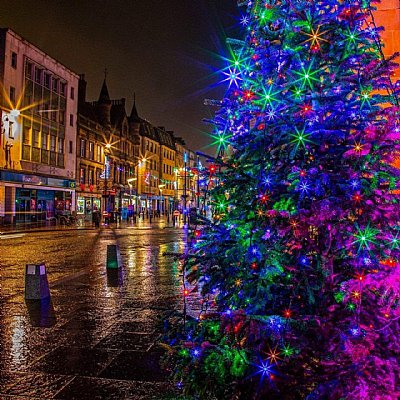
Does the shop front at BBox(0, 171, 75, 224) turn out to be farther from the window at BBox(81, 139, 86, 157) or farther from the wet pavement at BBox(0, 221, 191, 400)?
the wet pavement at BBox(0, 221, 191, 400)

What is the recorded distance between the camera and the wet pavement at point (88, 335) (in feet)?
13.9

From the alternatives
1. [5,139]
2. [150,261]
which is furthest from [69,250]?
[5,139]

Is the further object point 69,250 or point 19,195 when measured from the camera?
point 19,195

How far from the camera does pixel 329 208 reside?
3102 mm

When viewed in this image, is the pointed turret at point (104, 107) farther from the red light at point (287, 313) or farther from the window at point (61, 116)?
the red light at point (287, 313)

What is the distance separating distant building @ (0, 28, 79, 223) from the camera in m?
35.0

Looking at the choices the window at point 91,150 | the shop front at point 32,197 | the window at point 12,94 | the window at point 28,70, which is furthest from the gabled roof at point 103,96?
the window at point 12,94

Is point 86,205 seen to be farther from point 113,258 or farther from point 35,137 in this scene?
point 113,258

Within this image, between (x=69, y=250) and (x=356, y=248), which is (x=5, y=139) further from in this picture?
(x=356, y=248)

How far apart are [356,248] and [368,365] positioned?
0.86 metres

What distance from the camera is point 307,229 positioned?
10.8 ft

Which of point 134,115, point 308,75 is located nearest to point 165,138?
point 134,115

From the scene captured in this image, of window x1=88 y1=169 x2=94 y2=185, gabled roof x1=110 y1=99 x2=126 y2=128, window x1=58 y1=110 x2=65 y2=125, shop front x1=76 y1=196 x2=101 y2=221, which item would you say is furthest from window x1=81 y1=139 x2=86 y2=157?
gabled roof x1=110 y1=99 x2=126 y2=128

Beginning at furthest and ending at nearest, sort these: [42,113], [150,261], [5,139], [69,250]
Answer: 1. [42,113]
2. [5,139]
3. [69,250]
4. [150,261]
